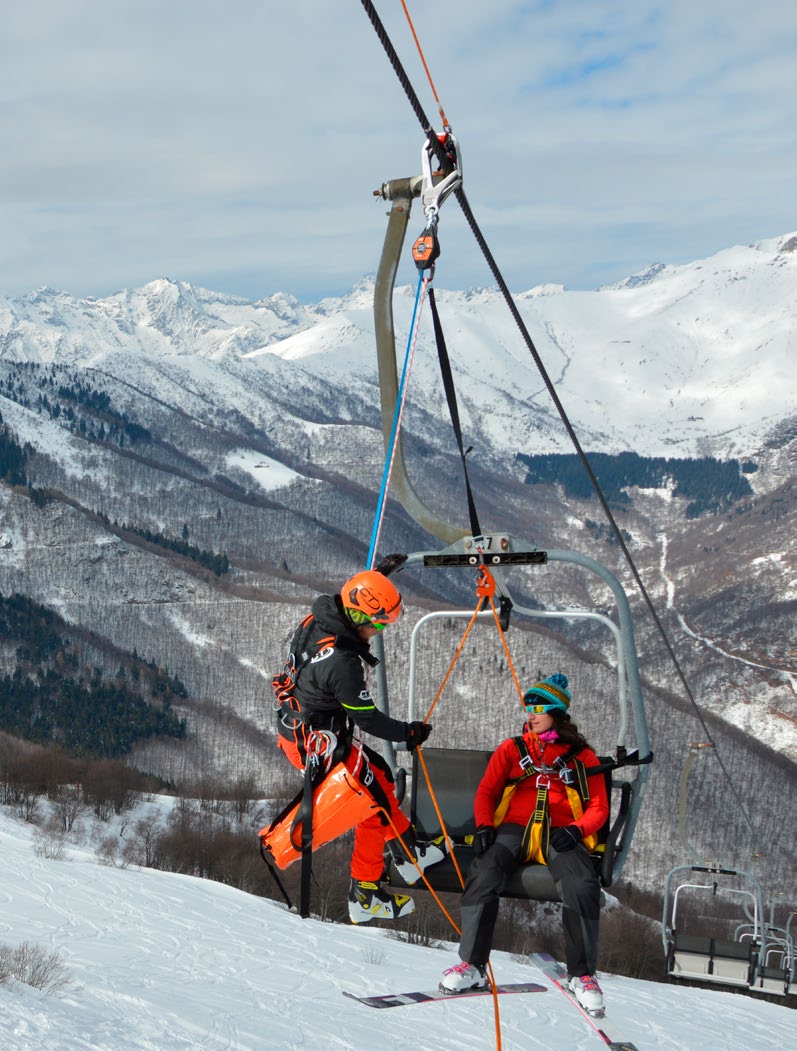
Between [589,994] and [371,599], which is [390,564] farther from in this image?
[589,994]

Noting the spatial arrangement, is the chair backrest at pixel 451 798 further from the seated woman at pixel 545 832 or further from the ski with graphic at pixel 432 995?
the ski with graphic at pixel 432 995

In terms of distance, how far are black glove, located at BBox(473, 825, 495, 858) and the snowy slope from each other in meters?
1.84

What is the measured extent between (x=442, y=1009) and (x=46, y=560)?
167 meters

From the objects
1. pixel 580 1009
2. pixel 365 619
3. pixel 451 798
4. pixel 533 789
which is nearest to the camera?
pixel 365 619

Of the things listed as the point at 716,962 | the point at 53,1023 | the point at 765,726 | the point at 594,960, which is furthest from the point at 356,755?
the point at 765,726

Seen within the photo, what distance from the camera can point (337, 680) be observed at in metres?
6.45

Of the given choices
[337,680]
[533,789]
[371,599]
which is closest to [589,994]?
[533,789]

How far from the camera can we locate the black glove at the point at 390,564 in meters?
7.21

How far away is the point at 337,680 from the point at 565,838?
6.59ft

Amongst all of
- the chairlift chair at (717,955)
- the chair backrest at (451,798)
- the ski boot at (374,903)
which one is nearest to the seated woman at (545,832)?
the chair backrest at (451,798)

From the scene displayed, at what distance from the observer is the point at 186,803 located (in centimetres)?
8156

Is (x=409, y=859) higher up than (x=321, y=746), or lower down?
lower down

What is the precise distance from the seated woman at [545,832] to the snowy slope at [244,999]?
1.75m

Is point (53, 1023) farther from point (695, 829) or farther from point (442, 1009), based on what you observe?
point (695, 829)
